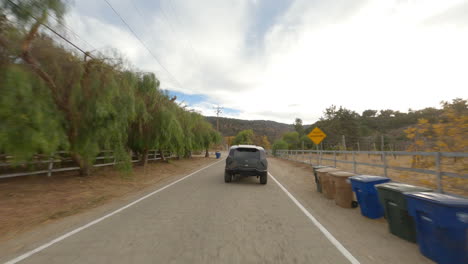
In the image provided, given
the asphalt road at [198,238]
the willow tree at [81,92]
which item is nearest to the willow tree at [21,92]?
the willow tree at [81,92]

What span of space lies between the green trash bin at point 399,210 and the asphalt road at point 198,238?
4.28 feet

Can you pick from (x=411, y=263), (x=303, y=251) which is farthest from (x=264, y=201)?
(x=411, y=263)

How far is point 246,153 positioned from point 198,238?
674 cm

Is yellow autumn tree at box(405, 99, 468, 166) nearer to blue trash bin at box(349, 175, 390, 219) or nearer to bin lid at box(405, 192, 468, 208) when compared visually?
blue trash bin at box(349, 175, 390, 219)

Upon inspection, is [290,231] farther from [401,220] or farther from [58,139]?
[58,139]

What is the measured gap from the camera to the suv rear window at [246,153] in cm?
1039

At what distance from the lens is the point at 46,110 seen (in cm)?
681

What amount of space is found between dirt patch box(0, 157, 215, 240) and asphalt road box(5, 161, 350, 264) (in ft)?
5.38

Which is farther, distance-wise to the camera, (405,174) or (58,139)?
(405,174)

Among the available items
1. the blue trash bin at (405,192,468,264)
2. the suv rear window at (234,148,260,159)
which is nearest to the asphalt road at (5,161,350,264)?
the blue trash bin at (405,192,468,264)

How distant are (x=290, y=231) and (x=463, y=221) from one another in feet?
8.11

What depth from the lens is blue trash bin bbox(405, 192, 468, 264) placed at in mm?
2852

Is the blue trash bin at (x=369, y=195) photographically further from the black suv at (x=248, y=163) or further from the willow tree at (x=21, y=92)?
the willow tree at (x=21, y=92)

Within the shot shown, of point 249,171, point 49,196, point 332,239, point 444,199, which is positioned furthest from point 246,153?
point 444,199
